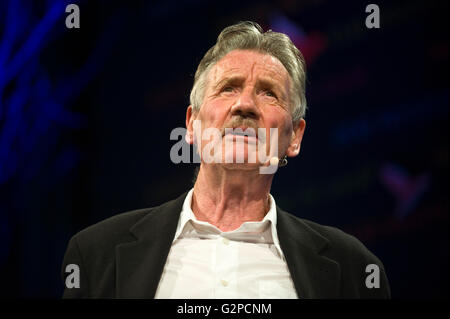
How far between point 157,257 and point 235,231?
0.29 m

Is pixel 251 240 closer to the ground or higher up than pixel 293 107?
closer to the ground

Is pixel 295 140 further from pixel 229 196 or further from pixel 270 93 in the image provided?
pixel 229 196

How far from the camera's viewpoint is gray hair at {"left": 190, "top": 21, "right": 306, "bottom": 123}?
1907mm

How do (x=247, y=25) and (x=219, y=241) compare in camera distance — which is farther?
(x=247, y=25)

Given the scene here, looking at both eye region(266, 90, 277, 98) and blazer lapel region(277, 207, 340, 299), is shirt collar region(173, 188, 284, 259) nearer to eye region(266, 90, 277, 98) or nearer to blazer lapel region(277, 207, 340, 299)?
blazer lapel region(277, 207, 340, 299)

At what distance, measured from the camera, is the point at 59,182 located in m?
2.37

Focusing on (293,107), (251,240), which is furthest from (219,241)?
(293,107)

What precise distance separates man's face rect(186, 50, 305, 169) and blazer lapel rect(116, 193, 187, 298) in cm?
31

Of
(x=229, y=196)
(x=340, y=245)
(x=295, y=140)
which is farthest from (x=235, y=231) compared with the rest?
(x=295, y=140)

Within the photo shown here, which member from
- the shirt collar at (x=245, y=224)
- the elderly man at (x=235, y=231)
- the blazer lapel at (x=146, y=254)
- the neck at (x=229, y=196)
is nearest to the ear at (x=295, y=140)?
the elderly man at (x=235, y=231)

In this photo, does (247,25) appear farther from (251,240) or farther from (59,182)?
(59,182)

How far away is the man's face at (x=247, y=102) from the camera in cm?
175

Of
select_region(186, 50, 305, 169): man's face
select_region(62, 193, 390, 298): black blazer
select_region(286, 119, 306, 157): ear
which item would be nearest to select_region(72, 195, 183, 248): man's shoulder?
select_region(62, 193, 390, 298): black blazer

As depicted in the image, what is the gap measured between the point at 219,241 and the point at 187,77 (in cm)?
95
